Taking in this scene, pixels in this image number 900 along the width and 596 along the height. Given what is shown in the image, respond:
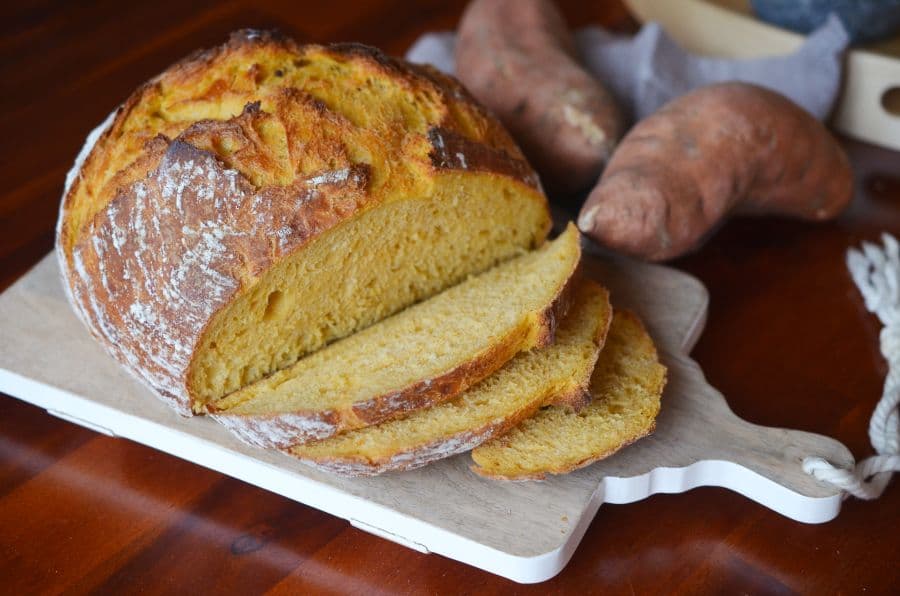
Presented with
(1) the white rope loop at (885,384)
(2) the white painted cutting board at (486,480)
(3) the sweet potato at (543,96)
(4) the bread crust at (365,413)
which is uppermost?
(3) the sweet potato at (543,96)

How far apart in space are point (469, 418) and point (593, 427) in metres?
0.25

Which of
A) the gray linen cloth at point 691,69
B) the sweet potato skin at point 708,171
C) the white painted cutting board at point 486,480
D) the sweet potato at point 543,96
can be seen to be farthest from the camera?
the gray linen cloth at point 691,69

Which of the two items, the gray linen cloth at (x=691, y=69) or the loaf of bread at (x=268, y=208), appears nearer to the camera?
the loaf of bread at (x=268, y=208)

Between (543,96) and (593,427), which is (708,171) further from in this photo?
(593,427)

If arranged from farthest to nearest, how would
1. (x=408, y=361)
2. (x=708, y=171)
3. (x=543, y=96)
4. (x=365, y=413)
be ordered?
(x=543, y=96), (x=708, y=171), (x=408, y=361), (x=365, y=413)

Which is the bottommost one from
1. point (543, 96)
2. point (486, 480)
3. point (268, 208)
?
point (486, 480)

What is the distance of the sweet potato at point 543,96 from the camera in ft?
8.93

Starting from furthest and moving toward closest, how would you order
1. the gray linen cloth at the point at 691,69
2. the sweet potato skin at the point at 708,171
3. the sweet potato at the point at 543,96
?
the gray linen cloth at the point at 691,69
the sweet potato at the point at 543,96
the sweet potato skin at the point at 708,171

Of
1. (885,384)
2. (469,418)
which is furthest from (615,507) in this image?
(885,384)

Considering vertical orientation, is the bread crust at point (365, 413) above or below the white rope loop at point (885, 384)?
above

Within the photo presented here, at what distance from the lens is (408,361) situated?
209cm

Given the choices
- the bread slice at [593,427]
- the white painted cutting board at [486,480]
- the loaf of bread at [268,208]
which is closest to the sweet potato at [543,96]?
the loaf of bread at [268,208]

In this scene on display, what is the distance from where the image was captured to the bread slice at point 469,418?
6.50ft

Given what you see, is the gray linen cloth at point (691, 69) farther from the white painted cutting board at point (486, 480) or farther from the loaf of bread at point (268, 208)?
the white painted cutting board at point (486, 480)
